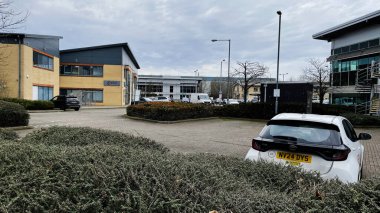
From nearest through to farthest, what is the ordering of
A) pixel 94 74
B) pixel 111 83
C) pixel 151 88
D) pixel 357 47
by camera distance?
pixel 357 47
pixel 94 74
pixel 111 83
pixel 151 88

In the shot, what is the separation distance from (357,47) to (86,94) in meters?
37.3

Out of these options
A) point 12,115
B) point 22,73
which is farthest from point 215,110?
point 22,73

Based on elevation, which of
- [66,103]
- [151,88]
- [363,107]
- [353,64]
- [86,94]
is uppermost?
[353,64]

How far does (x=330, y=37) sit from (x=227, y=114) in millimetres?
19742

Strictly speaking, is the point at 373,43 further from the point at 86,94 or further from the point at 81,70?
the point at 81,70

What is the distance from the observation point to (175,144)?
11109 millimetres

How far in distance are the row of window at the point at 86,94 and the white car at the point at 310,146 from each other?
4561 centimetres

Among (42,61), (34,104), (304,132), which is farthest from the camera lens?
(42,61)

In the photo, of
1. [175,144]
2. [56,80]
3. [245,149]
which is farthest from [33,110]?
[245,149]

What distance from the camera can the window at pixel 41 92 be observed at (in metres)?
36.6

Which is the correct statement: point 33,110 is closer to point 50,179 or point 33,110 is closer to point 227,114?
point 227,114

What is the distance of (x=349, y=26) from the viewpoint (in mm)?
30906

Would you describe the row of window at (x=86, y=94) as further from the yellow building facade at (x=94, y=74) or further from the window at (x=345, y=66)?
the window at (x=345, y=66)

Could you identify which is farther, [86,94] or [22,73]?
[86,94]
